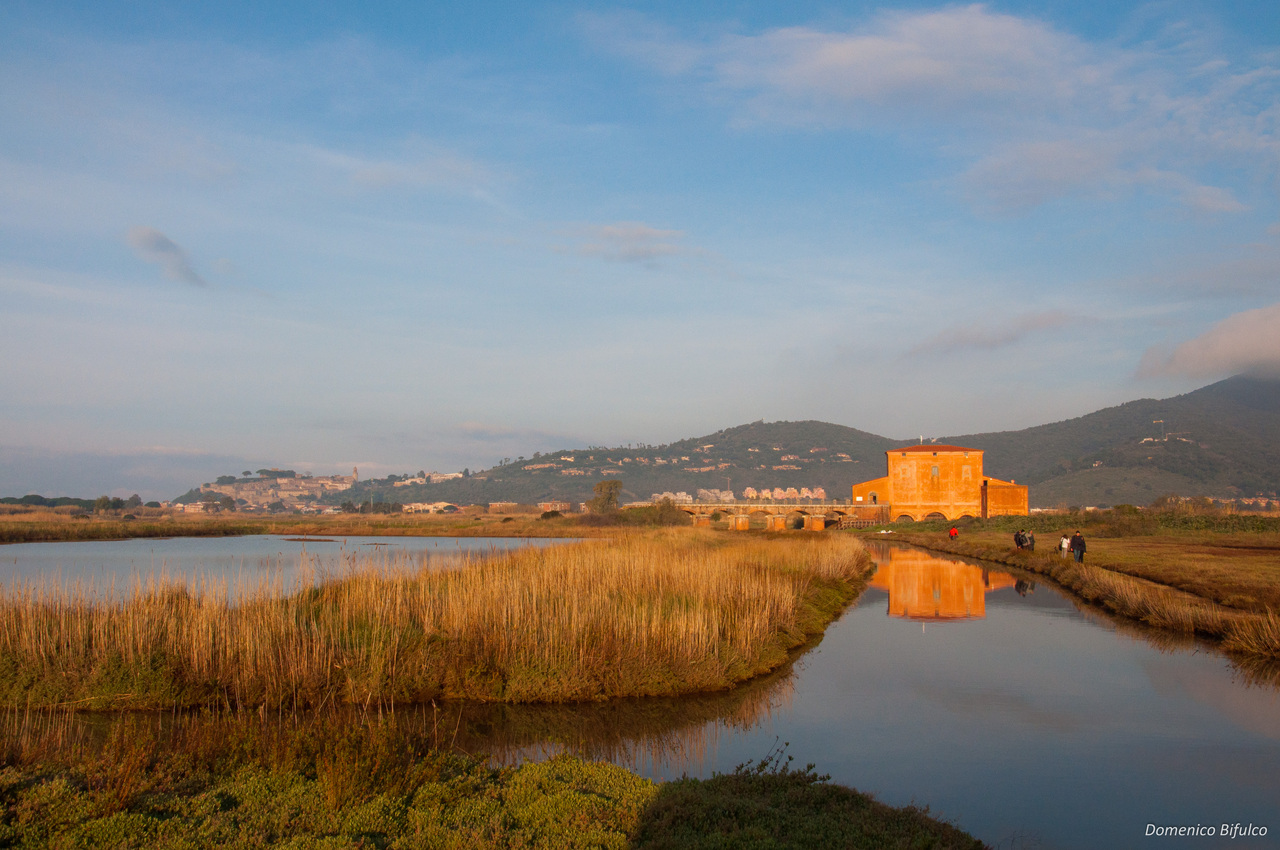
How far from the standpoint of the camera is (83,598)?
12.6 m

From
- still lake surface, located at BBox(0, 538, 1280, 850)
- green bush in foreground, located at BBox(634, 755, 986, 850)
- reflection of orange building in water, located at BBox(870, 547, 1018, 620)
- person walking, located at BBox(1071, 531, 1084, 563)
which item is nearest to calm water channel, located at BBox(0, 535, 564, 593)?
still lake surface, located at BBox(0, 538, 1280, 850)

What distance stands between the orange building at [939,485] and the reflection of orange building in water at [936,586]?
151 ft

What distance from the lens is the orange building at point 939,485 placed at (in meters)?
86.3

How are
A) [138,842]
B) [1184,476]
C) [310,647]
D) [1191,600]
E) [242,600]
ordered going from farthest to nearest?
1. [1184,476]
2. [1191,600]
3. [242,600]
4. [310,647]
5. [138,842]

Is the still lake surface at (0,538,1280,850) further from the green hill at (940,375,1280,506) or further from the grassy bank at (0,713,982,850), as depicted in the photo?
the green hill at (940,375,1280,506)

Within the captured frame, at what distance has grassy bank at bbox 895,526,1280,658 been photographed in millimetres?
16953

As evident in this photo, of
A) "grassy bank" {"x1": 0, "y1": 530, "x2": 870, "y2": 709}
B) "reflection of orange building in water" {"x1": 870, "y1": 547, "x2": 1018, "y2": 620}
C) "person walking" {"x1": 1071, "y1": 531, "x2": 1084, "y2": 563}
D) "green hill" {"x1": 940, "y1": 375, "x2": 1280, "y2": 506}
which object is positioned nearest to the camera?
Result: "grassy bank" {"x1": 0, "y1": 530, "x2": 870, "y2": 709}

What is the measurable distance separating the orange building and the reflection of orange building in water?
4595 cm

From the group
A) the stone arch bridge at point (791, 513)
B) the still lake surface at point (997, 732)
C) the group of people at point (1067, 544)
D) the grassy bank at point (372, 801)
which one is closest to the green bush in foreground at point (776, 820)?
the grassy bank at point (372, 801)

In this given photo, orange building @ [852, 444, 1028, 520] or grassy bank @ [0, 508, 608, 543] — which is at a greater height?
orange building @ [852, 444, 1028, 520]

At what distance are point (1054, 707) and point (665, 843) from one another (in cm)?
863

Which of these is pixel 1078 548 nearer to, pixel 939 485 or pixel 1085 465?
pixel 939 485

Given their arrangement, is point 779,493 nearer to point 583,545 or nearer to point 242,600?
point 583,545

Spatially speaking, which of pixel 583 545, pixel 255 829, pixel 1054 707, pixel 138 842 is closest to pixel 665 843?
pixel 255 829
